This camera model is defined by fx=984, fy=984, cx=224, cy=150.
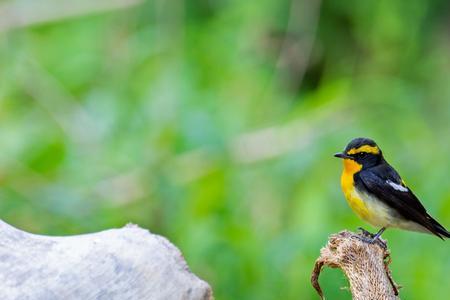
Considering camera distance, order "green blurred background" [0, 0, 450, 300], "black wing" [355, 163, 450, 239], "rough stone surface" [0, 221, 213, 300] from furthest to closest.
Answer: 1. "green blurred background" [0, 0, 450, 300]
2. "black wing" [355, 163, 450, 239]
3. "rough stone surface" [0, 221, 213, 300]

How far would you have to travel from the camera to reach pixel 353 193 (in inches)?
104

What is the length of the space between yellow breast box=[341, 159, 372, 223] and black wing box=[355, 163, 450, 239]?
2cm

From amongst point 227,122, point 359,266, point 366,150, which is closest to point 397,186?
point 366,150

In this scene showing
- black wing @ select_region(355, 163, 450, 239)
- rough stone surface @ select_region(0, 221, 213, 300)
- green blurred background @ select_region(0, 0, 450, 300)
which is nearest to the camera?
rough stone surface @ select_region(0, 221, 213, 300)

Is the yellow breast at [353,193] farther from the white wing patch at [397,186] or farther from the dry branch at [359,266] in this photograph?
the dry branch at [359,266]

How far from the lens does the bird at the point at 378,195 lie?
2.59 meters

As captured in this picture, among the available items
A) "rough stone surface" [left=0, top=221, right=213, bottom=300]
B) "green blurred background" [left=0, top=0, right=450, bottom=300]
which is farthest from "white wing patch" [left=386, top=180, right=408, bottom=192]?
"rough stone surface" [left=0, top=221, right=213, bottom=300]

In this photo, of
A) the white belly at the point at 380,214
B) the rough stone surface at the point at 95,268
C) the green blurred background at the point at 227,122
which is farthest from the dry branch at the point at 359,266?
the green blurred background at the point at 227,122

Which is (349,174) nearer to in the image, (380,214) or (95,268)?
(380,214)

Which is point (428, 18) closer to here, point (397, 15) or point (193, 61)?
point (397, 15)

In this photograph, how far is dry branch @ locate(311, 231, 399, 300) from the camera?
177cm

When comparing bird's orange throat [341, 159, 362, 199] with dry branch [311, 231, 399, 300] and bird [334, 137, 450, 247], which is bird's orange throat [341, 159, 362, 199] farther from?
dry branch [311, 231, 399, 300]

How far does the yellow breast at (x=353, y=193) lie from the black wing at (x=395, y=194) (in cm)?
2

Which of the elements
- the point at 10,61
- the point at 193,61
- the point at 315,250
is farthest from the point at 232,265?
the point at 10,61
